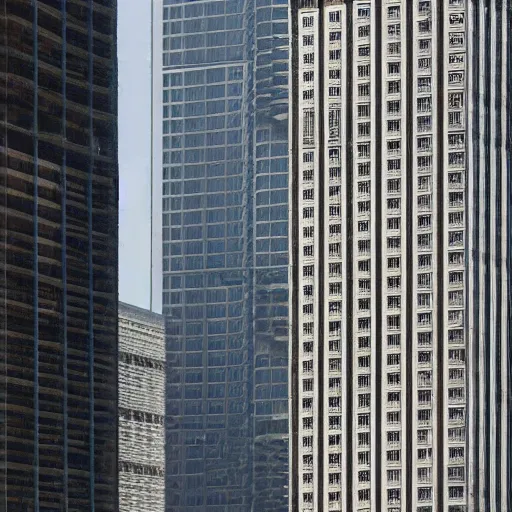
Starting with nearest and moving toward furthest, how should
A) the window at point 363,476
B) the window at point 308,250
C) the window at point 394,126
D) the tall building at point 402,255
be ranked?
the tall building at point 402,255, the window at point 363,476, the window at point 394,126, the window at point 308,250

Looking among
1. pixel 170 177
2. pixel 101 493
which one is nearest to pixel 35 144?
pixel 101 493

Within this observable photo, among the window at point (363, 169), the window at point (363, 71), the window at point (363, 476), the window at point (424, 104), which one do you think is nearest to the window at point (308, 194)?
the window at point (363, 169)

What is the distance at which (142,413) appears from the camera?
88.1 m

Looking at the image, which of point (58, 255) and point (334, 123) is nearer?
point (58, 255)

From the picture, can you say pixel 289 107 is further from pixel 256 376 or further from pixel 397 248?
pixel 256 376

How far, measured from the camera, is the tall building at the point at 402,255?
85.2 m

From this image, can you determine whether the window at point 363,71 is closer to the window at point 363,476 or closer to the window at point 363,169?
the window at point 363,169

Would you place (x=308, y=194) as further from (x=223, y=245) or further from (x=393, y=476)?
(x=393, y=476)

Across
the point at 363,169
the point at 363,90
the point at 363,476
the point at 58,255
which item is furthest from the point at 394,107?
the point at 58,255

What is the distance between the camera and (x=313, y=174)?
90.4 metres

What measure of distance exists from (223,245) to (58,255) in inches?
1139

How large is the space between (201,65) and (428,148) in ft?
54.2

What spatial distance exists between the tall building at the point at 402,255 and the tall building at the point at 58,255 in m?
27.3

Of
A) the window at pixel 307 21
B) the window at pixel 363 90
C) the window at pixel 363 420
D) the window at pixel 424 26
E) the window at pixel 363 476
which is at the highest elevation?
the window at pixel 307 21
